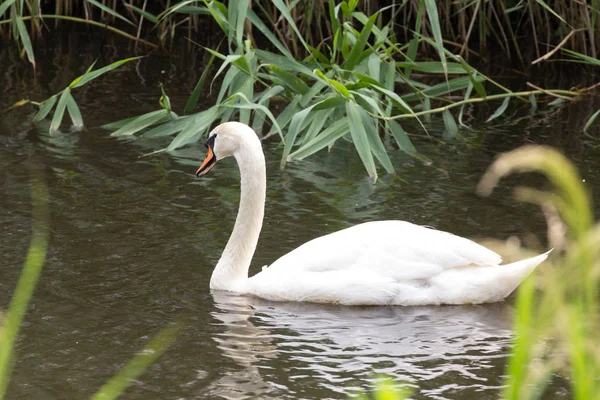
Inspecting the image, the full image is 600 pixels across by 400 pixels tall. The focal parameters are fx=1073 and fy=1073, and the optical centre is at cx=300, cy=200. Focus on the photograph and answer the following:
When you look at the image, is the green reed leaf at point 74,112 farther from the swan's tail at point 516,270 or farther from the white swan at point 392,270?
the swan's tail at point 516,270

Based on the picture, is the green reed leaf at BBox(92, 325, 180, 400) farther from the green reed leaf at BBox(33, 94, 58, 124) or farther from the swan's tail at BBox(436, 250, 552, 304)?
the green reed leaf at BBox(33, 94, 58, 124)

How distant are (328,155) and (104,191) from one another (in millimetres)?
1984

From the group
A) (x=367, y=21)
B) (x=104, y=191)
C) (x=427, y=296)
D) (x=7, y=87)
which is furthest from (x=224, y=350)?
(x=7, y=87)

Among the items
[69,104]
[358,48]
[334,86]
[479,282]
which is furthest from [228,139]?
[69,104]

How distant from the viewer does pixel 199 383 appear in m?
4.65

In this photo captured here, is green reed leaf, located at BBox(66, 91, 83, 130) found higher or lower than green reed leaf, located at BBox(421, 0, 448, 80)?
lower

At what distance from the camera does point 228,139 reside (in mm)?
6086

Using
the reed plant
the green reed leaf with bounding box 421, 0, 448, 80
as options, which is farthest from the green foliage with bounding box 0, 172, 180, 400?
the green reed leaf with bounding box 421, 0, 448, 80

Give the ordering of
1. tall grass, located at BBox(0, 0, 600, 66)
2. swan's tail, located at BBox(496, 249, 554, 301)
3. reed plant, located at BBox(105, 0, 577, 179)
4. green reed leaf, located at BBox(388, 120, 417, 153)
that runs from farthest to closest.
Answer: tall grass, located at BBox(0, 0, 600, 66), green reed leaf, located at BBox(388, 120, 417, 153), reed plant, located at BBox(105, 0, 577, 179), swan's tail, located at BBox(496, 249, 554, 301)

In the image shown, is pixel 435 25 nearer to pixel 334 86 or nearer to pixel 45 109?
pixel 334 86

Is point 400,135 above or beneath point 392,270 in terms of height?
above

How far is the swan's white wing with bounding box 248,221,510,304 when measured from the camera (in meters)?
5.63

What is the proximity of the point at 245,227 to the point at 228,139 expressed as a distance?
0.51 metres

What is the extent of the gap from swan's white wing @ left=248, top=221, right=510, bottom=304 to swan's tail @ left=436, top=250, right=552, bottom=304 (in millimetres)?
38
